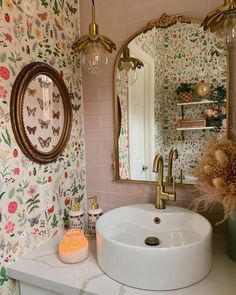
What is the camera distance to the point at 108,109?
1.37 metres

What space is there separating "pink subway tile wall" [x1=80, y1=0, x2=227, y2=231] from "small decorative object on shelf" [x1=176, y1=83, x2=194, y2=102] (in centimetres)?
34

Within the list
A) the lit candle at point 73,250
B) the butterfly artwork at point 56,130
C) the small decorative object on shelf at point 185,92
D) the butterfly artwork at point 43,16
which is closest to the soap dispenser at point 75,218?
the lit candle at point 73,250

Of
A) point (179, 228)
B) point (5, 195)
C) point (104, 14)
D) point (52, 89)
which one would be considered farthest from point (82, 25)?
point (179, 228)

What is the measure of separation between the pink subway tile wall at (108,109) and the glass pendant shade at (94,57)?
0.73ft

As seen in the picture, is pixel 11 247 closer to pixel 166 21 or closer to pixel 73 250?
pixel 73 250

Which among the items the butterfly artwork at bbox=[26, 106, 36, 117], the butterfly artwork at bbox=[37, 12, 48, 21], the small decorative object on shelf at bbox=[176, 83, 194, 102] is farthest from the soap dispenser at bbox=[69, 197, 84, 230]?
the butterfly artwork at bbox=[37, 12, 48, 21]

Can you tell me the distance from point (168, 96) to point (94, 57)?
40 cm

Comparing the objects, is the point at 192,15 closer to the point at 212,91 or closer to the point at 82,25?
the point at 212,91

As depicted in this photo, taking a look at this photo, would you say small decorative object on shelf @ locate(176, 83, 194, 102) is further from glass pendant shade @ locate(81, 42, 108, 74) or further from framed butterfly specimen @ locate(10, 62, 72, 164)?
framed butterfly specimen @ locate(10, 62, 72, 164)

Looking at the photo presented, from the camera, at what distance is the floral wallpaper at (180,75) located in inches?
45.1

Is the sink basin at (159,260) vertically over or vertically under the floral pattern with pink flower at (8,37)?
under

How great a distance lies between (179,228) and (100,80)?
34.2 inches

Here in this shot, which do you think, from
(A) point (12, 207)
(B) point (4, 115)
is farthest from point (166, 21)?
(A) point (12, 207)

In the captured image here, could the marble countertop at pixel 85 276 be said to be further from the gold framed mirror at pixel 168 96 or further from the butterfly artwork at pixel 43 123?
the butterfly artwork at pixel 43 123
